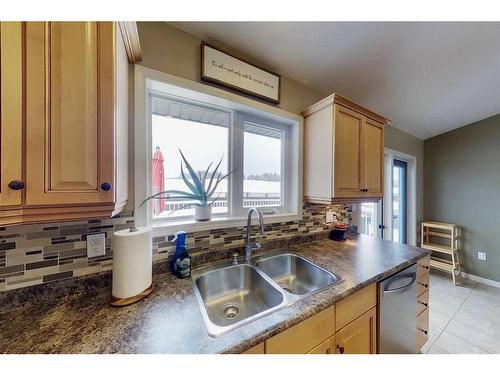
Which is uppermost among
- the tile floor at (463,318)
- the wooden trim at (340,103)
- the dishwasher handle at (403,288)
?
the wooden trim at (340,103)

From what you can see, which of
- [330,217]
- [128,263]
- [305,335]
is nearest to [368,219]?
[330,217]

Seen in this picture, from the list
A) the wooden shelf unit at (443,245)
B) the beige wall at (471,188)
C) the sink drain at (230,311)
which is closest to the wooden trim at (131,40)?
the sink drain at (230,311)

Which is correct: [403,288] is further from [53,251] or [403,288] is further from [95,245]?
[53,251]

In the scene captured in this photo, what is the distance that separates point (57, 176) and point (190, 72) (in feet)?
3.08

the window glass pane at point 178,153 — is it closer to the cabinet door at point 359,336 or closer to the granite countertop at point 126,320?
the granite countertop at point 126,320

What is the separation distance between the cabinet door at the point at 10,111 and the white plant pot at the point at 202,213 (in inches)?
31.5

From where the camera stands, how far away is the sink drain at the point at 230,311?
39.1 inches

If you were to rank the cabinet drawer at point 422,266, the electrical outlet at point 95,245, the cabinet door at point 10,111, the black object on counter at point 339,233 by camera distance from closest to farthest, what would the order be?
the cabinet door at point 10,111 → the electrical outlet at point 95,245 → the cabinet drawer at point 422,266 → the black object on counter at point 339,233

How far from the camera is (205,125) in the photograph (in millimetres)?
1438

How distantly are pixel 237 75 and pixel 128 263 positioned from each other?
1.31 metres

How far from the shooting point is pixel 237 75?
1333mm

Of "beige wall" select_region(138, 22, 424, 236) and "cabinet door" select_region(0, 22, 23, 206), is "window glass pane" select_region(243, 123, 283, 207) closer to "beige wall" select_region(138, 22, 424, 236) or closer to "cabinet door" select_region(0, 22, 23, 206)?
"beige wall" select_region(138, 22, 424, 236)

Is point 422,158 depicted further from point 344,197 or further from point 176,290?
point 176,290

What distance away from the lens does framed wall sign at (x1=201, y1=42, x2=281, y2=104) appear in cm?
121
